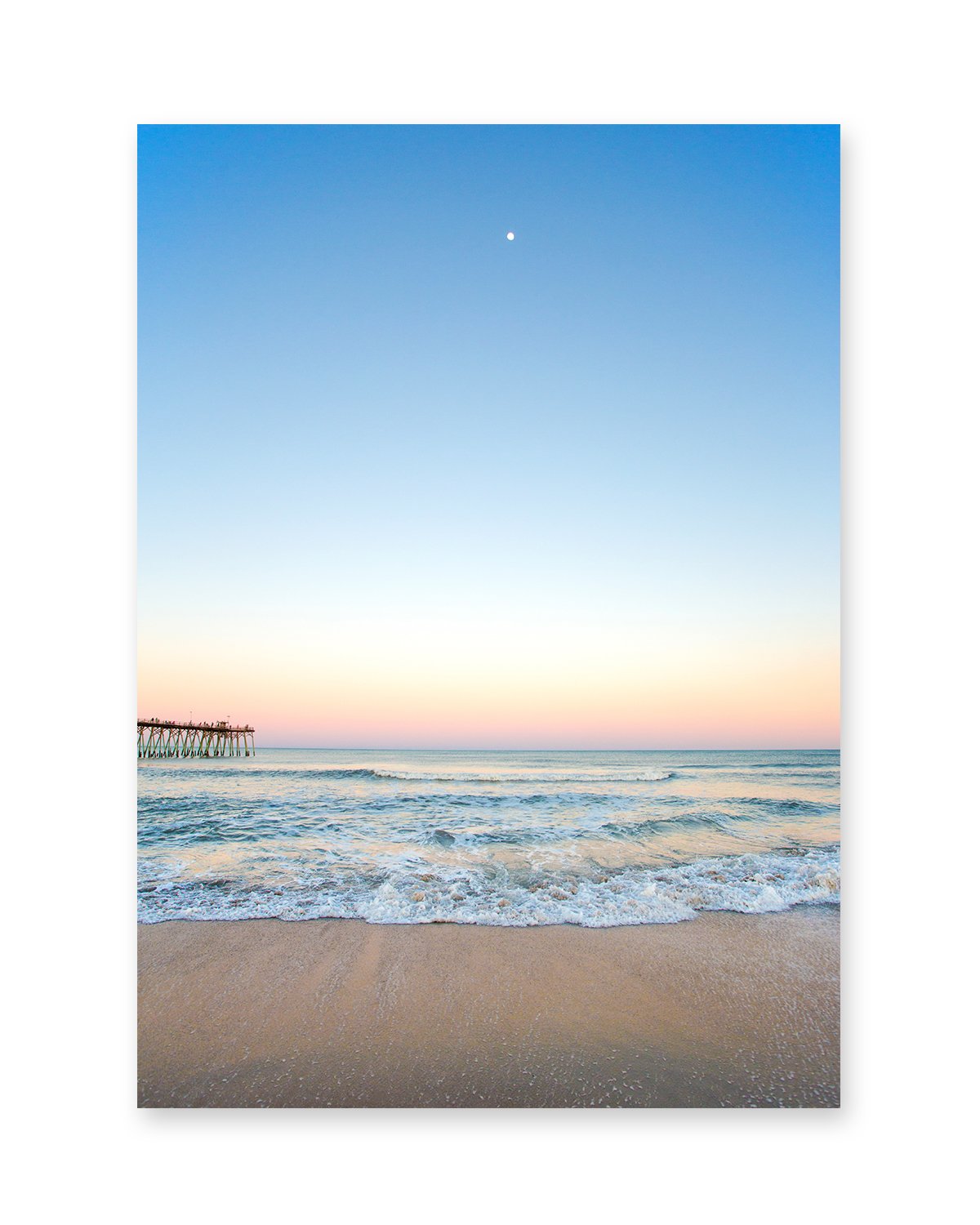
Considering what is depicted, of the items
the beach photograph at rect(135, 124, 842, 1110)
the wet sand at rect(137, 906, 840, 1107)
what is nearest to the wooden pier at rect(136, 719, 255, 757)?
the beach photograph at rect(135, 124, 842, 1110)

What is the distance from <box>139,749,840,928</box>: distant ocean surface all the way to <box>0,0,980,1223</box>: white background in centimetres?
53

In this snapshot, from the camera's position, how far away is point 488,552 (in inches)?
123

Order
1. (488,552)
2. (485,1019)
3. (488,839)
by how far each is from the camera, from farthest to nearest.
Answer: (488,839), (488,552), (485,1019)

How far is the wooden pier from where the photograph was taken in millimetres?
2879

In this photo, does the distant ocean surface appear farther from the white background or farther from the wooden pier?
the white background
